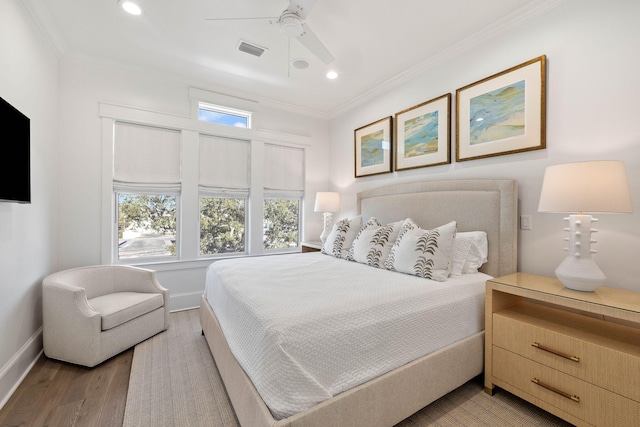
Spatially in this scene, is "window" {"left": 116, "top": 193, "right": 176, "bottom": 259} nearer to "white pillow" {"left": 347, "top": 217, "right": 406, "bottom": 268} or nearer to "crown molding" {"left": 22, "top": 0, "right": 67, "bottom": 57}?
"crown molding" {"left": 22, "top": 0, "right": 67, "bottom": 57}

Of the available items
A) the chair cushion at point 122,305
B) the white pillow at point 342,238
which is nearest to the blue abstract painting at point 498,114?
the white pillow at point 342,238

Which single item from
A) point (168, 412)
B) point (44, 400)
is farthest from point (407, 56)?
point (44, 400)

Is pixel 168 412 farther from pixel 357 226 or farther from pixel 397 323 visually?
pixel 357 226

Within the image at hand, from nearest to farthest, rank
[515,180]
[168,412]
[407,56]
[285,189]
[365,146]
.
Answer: [168,412] → [515,180] → [407,56] → [365,146] → [285,189]

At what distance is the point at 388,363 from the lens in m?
1.50

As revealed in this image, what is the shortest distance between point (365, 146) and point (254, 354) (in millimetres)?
3206

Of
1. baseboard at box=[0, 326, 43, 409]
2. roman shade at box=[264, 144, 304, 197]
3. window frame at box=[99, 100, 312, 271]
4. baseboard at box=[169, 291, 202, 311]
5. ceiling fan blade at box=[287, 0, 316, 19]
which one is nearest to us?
baseboard at box=[0, 326, 43, 409]

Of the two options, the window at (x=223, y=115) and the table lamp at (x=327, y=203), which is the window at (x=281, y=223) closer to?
the table lamp at (x=327, y=203)

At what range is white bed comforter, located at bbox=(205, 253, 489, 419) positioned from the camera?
123cm

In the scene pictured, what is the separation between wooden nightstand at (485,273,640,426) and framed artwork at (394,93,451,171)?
151 cm

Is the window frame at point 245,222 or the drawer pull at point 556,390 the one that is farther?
the window frame at point 245,222

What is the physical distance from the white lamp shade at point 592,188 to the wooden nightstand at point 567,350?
52 cm

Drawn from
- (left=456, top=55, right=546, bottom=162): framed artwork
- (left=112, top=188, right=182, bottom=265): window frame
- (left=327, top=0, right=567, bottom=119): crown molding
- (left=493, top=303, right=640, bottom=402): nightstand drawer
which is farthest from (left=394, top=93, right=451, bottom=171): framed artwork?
(left=112, top=188, right=182, bottom=265): window frame

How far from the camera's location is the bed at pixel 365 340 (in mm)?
1239
